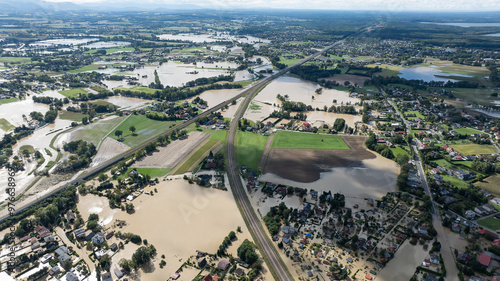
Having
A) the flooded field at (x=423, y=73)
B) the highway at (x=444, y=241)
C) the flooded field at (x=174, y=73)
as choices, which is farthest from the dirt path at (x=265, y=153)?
the flooded field at (x=423, y=73)

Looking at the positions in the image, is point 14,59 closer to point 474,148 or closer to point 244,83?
point 244,83

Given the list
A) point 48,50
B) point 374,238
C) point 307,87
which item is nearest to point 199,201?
point 374,238

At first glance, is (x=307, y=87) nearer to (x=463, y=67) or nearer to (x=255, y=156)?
(x=255, y=156)

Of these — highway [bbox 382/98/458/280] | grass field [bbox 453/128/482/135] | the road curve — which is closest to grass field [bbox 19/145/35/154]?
the road curve

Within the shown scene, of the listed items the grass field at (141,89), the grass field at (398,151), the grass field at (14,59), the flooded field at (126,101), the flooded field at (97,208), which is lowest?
the flooded field at (97,208)

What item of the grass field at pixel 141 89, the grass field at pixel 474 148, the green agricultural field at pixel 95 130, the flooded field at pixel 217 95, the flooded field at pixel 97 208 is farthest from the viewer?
the grass field at pixel 141 89

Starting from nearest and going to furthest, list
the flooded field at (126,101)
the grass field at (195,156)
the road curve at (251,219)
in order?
the road curve at (251,219)
the grass field at (195,156)
the flooded field at (126,101)

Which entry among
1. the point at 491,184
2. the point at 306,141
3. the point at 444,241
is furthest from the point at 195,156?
the point at 491,184

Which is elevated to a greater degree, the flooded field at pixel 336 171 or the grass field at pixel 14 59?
the grass field at pixel 14 59

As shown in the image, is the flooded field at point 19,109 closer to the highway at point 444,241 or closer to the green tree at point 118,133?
the green tree at point 118,133
